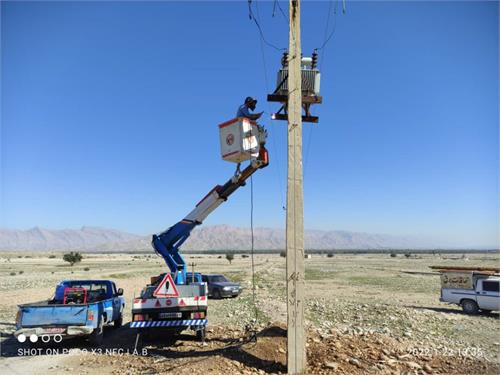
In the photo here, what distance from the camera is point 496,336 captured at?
12516 millimetres

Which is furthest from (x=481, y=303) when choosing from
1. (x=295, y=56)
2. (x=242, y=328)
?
(x=295, y=56)

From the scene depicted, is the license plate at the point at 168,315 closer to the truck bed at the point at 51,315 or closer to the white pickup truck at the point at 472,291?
the truck bed at the point at 51,315

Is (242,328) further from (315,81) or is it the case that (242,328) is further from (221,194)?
(315,81)

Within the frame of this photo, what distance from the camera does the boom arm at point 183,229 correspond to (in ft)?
35.5

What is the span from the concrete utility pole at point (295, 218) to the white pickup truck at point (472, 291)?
13.4 metres

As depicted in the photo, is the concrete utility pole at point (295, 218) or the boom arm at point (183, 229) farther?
the boom arm at point (183, 229)

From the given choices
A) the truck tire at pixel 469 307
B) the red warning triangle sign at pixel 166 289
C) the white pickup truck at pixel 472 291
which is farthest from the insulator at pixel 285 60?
the truck tire at pixel 469 307

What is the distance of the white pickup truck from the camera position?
669 inches

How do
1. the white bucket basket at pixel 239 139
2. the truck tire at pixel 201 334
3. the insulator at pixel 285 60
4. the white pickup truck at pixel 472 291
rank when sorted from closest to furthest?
the white bucket basket at pixel 239 139
the insulator at pixel 285 60
the truck tire at pixel 201 334
the white pickup truck at pixel 472 291

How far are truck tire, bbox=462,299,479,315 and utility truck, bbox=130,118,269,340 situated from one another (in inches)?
522

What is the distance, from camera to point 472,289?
1789 centimetres

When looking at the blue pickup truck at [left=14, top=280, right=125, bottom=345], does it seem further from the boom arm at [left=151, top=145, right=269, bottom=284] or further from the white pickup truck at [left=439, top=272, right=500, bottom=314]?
the white pickup truck at [left=439, top=272, right=500, bottom=314]

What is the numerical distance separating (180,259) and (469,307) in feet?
45.6

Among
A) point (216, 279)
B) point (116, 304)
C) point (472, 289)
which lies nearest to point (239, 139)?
point (116, 304)
